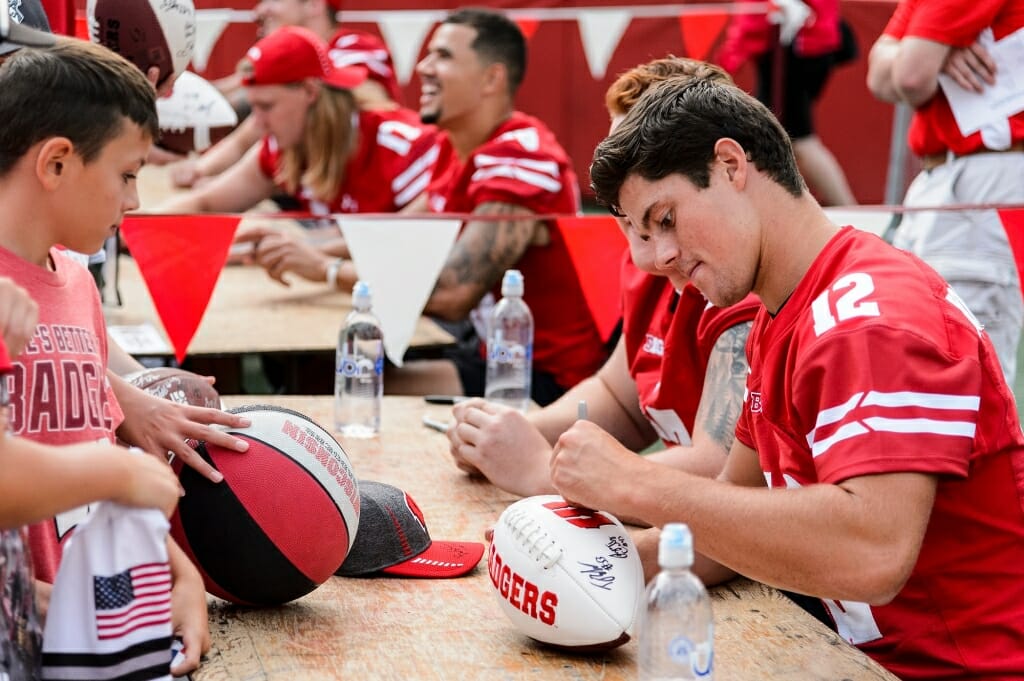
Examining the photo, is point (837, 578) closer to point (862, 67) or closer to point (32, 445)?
point (32, 445)

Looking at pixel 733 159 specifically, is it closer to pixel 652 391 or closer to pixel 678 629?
pixel 678 629

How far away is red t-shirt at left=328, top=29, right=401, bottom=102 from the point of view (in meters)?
5.76

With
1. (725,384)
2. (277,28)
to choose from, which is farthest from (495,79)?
(725,384)

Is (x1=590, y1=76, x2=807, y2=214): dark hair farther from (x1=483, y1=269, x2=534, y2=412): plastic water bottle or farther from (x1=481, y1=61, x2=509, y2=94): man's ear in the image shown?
(x1=481, y1=61, x2=509, y2=94): man's ear

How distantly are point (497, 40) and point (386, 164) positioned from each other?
0.69 metres

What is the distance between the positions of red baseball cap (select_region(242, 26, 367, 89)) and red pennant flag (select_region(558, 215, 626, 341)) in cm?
161

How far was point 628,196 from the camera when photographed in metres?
1.92

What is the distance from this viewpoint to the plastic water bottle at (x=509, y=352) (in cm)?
363

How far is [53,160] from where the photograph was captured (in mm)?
1755

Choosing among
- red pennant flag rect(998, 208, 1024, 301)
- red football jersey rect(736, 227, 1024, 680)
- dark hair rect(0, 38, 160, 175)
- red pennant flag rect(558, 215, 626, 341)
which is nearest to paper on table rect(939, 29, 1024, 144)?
red pennant flag rect(998, 208, 1024, 301)

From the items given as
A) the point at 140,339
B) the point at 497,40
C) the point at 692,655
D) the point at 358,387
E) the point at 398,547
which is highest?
the point at 497,40

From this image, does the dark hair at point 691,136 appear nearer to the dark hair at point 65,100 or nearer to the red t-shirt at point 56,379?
the dark hair at point 65,100

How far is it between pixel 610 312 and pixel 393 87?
2439 mm

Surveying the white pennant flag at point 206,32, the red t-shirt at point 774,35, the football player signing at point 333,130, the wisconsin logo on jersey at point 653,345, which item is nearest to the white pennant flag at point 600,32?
the red t-shirt at point 774,35
